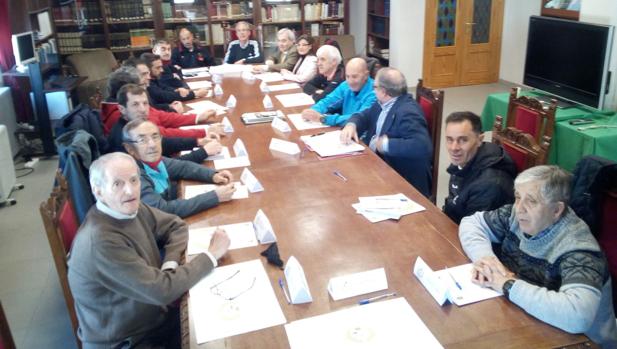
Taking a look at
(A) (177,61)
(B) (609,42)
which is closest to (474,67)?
(B) (609,42)

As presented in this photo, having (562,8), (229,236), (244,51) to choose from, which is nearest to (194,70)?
(244,51)

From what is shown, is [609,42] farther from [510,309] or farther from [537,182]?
[510,309]

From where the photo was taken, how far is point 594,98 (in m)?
4.10

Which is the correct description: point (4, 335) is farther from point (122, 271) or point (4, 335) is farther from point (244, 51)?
point (244, 51)

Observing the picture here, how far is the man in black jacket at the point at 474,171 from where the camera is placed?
2146mm

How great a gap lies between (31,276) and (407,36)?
19.0 ft

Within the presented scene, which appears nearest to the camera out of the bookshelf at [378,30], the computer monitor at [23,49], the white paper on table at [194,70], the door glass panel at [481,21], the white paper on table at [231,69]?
the computer monitor at [23,49]

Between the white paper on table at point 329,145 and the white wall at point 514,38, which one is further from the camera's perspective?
the white wall at point 514,38

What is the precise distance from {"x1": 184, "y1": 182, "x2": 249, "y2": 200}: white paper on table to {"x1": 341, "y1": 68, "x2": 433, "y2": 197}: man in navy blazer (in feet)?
2.68

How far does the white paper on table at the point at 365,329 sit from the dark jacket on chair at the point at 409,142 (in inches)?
59.5

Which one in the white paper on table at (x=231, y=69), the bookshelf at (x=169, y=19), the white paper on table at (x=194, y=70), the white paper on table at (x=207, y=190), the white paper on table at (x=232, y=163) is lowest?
the white paper on table at (x=207, y=190)

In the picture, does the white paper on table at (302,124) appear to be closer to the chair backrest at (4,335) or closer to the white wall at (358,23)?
the chair backrest at (4,335)

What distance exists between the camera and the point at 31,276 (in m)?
3.19

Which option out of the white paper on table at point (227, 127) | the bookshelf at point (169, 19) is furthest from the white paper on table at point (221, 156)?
the bookshelf at point (169, 19)
